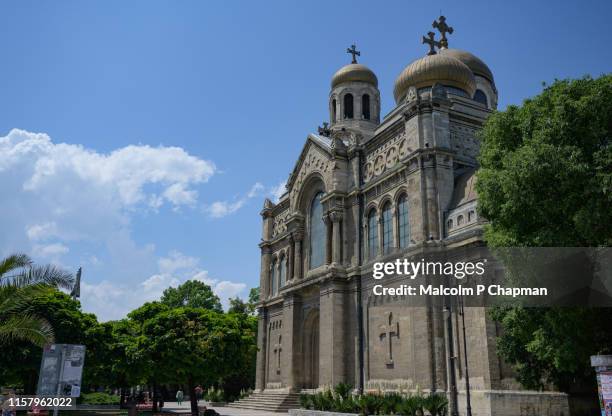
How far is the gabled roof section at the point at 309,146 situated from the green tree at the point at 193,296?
25.1 m

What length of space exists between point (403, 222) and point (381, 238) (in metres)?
2.08

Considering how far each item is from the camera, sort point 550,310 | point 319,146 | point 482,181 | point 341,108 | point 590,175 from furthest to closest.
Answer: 1. point 341,108
2. point 319,146
3. point 482,181
4. point 550,310
5. point 590,175

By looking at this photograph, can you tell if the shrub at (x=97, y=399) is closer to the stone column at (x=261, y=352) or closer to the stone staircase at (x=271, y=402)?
the stone staircase at (x=271, y=402)

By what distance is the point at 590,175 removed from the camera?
14.9 m

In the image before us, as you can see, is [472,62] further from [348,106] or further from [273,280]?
[273,280]

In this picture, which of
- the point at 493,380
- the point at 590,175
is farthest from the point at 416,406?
the point at 590,175

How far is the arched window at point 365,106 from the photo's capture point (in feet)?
145

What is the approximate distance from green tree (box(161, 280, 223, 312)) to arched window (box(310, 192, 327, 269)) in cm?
2775

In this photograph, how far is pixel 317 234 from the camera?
3784 cm

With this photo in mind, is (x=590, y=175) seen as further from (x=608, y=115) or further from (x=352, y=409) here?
(x=352, y=409)

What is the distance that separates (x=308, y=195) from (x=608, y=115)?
26.3 metres

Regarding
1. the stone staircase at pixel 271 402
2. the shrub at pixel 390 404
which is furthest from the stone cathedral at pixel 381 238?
the shrub at pixel 390 404

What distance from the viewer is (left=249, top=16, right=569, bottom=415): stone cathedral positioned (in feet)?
82.2

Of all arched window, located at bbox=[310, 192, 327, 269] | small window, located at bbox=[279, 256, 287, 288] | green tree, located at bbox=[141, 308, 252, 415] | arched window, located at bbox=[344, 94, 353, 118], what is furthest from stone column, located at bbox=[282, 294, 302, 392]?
arched window, located at bbox=[344, 94, 353, 118]
